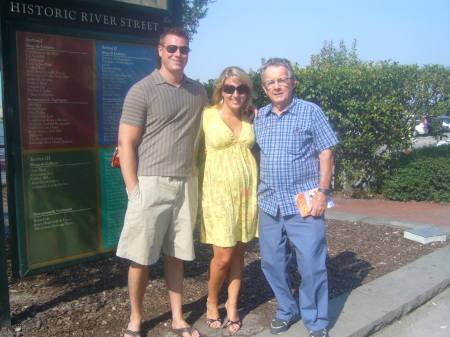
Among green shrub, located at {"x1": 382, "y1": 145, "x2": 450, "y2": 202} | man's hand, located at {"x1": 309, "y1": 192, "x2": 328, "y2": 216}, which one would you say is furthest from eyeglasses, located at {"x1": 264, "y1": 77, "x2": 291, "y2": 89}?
green shrub, located at {"x1": 382, "y1": 145, "x2": 450, "y2": 202}

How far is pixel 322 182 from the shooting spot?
299 centimetres

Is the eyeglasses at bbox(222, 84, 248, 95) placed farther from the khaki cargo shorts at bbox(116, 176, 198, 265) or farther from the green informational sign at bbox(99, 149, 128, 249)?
the green informational sign at bbox(99, 149, 128, 249)

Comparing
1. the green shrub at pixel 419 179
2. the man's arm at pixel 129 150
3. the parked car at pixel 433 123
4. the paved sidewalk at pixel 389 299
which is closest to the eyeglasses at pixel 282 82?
the man's arm at pixel 129 150

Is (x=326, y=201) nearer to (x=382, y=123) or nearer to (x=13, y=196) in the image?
(x=13, y=196)

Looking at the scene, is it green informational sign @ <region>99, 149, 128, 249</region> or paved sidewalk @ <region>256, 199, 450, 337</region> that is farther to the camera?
green informational sign @ <region>99, 149, 128, 249</region>

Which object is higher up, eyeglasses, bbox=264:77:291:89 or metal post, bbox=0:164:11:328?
eyeglasses, bbox=264:77:291:89

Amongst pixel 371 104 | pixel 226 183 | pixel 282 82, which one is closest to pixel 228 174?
pixel 226 183

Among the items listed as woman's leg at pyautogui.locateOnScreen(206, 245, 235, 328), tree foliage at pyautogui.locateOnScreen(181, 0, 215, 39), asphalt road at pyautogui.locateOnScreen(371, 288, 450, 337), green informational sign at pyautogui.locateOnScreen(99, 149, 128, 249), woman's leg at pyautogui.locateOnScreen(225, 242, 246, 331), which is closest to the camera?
woman's leg at pyautogui.locateOnScreen(206, 245, 235, 328)

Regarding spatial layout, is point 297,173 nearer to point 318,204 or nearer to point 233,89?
point 318,204

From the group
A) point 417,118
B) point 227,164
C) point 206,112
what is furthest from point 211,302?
point 417,118

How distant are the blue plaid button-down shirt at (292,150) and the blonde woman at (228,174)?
0.38ft

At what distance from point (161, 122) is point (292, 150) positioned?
825 mm

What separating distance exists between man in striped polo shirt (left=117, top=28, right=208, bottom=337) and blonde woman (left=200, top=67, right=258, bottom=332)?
110 millimetres

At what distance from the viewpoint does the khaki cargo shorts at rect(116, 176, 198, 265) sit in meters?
2.83
